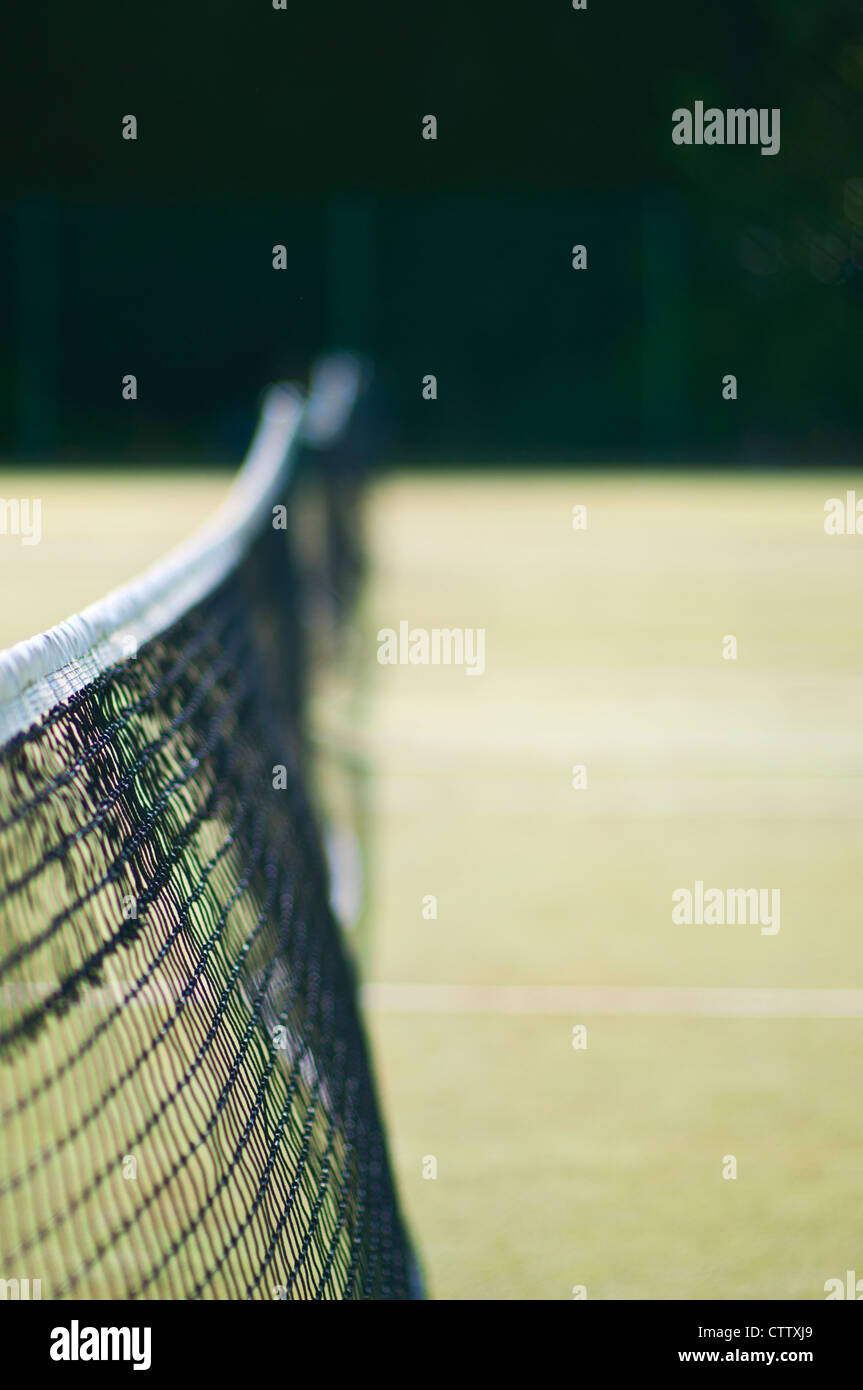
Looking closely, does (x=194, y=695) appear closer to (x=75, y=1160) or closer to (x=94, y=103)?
(x=75, y=1160)

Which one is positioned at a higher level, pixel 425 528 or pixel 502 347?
pixel 502 347

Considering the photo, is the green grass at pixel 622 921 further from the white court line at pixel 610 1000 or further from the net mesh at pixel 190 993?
the net mesh at pixel 190 993

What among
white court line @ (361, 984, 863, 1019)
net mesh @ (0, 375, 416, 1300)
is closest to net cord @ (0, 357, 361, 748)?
net mesh @ (0, 375, 416, 1300)

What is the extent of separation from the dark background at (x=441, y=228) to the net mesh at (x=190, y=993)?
1512 cm

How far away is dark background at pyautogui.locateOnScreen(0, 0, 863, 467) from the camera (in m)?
18.5

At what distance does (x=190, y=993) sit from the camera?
212cm

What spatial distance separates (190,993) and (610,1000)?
2.29 meters

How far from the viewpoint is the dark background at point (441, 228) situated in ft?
60.7

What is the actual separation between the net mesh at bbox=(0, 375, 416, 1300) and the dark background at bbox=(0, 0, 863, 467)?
49.6 ft

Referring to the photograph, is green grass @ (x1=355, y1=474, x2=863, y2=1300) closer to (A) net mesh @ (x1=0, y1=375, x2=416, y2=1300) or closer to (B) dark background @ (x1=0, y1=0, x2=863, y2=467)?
(A) net mesh @ (x1=0, y1=375, x2=416, y2=1300)

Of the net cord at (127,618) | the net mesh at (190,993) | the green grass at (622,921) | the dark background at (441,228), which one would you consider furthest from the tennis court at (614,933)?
the dark background at (441,228)
